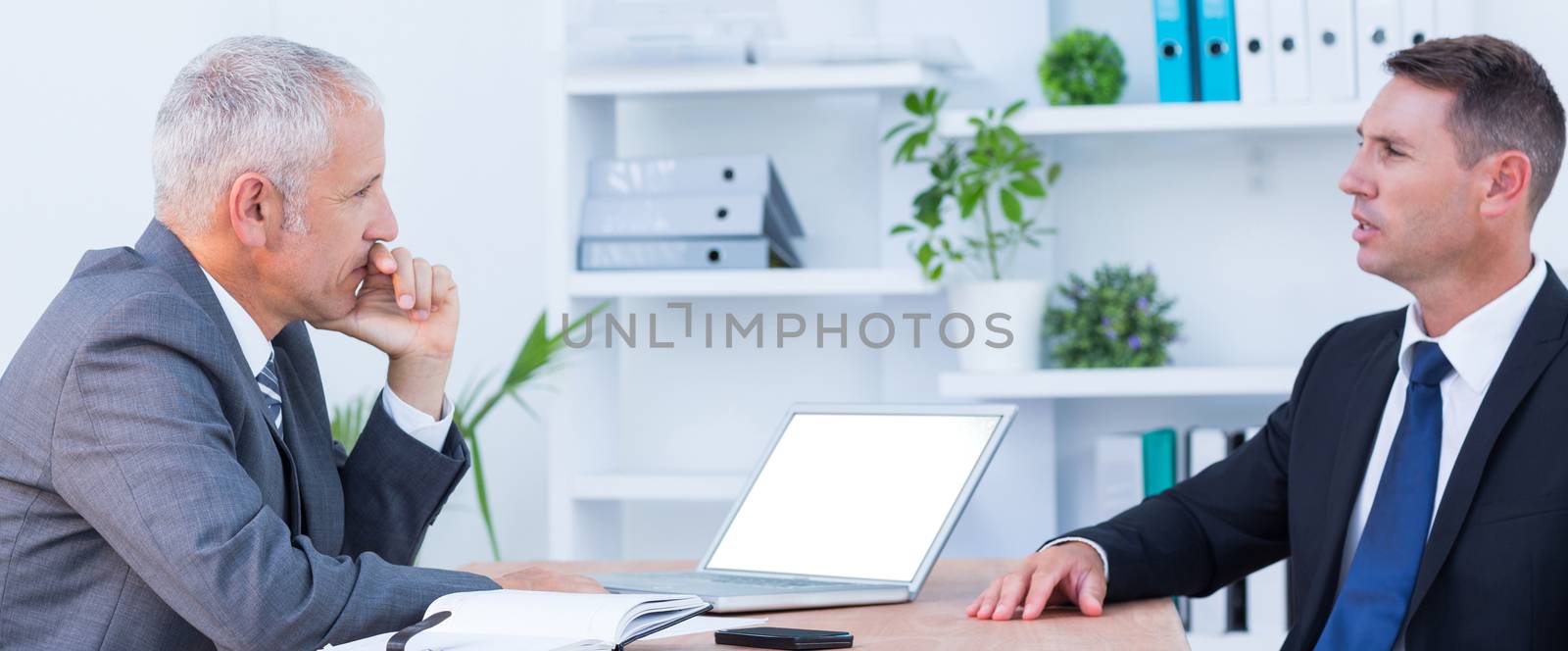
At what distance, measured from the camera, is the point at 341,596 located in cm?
117

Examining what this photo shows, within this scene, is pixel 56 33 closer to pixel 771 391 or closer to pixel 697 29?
pixel 697 29

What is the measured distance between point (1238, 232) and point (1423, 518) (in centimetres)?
146

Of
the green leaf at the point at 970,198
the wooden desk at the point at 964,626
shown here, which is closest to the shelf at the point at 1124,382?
the green leaf at the point at 970,198

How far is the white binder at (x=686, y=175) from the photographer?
2725mm

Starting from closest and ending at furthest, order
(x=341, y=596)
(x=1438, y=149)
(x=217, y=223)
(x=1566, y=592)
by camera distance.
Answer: (x=341, y=596) < (x=217, y=223) < (x=1566, y=592) < (x=1438, y=149)

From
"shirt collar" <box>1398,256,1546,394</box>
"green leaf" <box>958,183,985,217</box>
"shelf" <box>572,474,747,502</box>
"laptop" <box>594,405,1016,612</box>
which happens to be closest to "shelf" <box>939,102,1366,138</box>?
"green leaf" <box>958,183,985,217</box>

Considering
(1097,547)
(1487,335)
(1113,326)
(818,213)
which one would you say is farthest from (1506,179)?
(818,213)

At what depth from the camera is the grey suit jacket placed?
1.12 metres

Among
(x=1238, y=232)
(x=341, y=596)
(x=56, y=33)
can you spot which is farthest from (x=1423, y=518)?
(x=56, y=33)

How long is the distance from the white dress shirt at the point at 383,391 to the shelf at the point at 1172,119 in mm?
1359

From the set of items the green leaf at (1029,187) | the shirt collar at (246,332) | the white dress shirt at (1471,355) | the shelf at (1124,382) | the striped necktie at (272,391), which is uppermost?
the green leaf at (1029,187)

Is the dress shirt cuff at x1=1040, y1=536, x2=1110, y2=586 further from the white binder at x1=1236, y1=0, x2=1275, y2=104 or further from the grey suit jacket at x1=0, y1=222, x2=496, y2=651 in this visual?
the white binder at x1=1236, y1=0, x2=1275, y2=104

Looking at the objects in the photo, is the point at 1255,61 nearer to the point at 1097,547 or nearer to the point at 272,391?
the point at 1097,547

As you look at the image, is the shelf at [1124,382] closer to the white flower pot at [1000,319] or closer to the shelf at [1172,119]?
the white flower pot at [1000,319]
